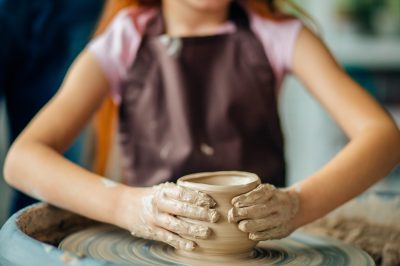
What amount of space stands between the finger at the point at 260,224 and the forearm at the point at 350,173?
0.07m

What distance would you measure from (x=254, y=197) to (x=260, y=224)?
0.12ft

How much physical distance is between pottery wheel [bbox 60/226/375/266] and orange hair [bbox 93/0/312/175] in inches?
22.6

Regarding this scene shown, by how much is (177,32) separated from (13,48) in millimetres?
501

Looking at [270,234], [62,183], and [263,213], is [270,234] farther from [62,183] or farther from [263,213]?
[62,183]

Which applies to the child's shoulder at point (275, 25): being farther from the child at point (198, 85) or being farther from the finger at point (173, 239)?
the finger at point (173, 239)

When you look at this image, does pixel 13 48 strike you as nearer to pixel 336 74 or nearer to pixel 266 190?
pixel 336 74

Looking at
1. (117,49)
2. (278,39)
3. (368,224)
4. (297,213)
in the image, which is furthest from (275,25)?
(297,213)

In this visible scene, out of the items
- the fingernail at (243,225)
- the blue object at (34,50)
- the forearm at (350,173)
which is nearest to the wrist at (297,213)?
the forearm at (350,173)

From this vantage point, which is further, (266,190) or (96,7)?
(96,7)

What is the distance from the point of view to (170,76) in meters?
1.48

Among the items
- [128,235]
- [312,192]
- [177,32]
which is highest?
[177,32]

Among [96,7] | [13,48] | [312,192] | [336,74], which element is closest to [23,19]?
[13,48]

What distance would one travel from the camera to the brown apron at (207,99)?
146 centimetres

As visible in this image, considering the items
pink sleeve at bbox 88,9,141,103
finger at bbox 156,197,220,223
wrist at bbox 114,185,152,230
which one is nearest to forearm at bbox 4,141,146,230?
wrist at bbox 114,185,152,230
